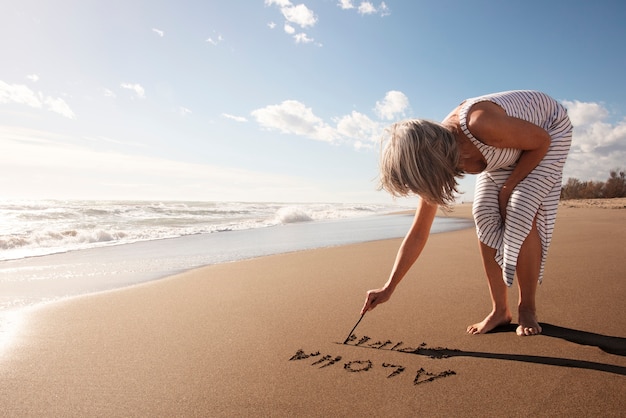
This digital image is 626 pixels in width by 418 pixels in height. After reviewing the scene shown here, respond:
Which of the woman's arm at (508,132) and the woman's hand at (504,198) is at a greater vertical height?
the woman's arm at (508,132)

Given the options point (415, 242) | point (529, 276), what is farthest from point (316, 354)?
point (529, 276)

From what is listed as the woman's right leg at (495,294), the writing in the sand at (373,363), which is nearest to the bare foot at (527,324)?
the woman's right leg at (495,294)

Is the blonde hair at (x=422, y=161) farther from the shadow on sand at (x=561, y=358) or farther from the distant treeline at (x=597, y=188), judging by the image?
the distant treeline at (x=597, y=188)

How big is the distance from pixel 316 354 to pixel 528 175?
1516 millimetres

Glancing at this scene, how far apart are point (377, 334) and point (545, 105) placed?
1.64 metres

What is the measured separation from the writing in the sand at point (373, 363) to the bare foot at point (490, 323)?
0.37m

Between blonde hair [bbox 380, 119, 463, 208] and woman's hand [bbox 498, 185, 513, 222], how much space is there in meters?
0.52

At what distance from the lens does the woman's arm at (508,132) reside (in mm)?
1898

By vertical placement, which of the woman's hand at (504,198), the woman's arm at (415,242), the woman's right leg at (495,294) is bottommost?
the woman's right leg at (495,294)

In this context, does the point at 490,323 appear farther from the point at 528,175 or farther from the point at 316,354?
the point at 316,354

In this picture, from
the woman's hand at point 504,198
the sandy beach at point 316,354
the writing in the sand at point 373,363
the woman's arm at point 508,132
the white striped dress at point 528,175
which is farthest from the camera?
the woman's hand at point 504,198

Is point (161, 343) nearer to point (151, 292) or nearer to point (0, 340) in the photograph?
point (0, 340)

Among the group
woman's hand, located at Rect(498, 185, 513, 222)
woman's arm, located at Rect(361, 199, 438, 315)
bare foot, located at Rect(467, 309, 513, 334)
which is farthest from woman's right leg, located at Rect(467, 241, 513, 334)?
woman's arm, located at Rect(361, 199, 438, 315)

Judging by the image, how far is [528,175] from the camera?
215cm
